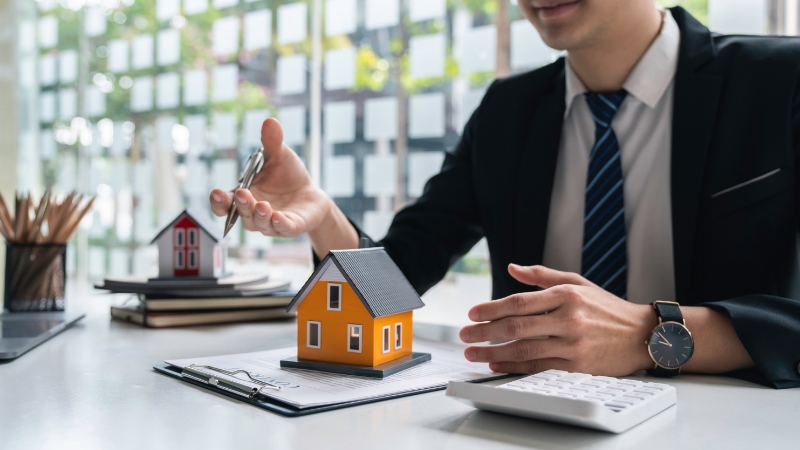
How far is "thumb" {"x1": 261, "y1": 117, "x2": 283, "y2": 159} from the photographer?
1.20 metres

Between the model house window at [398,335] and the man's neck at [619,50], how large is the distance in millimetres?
798

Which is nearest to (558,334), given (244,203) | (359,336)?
(359,336)

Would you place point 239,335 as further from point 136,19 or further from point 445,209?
point 136,19

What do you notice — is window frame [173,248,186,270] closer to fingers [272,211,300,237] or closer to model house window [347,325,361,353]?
fingers [272,211,300,237]

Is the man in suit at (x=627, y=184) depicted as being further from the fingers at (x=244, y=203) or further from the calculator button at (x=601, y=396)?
the calculator button at (x=601, y=396)

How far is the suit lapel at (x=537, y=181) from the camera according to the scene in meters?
1.45

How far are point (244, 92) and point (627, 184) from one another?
2100mm

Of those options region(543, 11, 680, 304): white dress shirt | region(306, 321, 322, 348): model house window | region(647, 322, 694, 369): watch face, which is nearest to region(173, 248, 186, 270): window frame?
region(306, 321, 322, 348): model house window

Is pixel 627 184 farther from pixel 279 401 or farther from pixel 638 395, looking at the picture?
pixel 279 401

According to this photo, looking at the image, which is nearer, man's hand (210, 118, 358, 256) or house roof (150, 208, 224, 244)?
man's hand (210, 118, 358, 256)

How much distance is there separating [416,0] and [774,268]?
62.5 inches

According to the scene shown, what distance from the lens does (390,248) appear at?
153 cm

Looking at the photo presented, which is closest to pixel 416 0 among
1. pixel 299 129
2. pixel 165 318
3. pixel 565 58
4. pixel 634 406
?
pixel 299 129

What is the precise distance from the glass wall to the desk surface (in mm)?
1347
